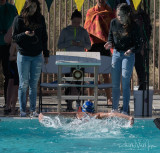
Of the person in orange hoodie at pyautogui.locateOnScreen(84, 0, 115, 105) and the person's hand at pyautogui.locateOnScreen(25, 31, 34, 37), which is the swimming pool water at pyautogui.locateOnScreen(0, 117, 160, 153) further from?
the person in orange hoodie at pyautogui.locateOnScreen(84, 0, 115, 105)

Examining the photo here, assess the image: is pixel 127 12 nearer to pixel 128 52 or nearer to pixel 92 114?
pixel 128 52

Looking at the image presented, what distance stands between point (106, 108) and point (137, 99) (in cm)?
120

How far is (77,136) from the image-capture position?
6.79 meters

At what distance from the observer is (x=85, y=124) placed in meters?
7.19

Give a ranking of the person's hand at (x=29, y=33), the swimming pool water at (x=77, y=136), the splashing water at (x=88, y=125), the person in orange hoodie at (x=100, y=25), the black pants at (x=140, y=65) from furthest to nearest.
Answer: the person in orange hoodie at (x=100, y=25), the black pants at (x=140, y=65), the person's hand at (x=29, y=33), the splashing water at (x=88, y=125), the swimming pool water at (x=77, y=136)

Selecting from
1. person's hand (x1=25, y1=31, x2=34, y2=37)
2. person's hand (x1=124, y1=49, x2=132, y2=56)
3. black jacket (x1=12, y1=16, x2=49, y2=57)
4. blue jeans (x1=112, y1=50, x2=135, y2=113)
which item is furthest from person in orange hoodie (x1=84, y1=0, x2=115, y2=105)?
person's hand (x1=25, y1=31, x2=34, y2=37)

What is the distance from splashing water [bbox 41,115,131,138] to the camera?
7010 millimetres

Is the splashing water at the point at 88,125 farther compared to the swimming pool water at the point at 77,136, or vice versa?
the splashing water at the point at 88,125

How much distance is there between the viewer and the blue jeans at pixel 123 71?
8016 millimetres

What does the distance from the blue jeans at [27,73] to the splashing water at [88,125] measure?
28.6 inches

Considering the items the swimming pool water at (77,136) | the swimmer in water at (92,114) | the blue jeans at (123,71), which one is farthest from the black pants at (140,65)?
the swimmer in water at (92,114)

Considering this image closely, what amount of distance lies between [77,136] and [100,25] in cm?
298

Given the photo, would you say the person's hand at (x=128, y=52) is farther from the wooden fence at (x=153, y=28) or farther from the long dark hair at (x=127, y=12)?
the wooden fence at (x=153, y=28)

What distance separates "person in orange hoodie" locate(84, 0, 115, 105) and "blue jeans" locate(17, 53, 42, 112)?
1.56m
